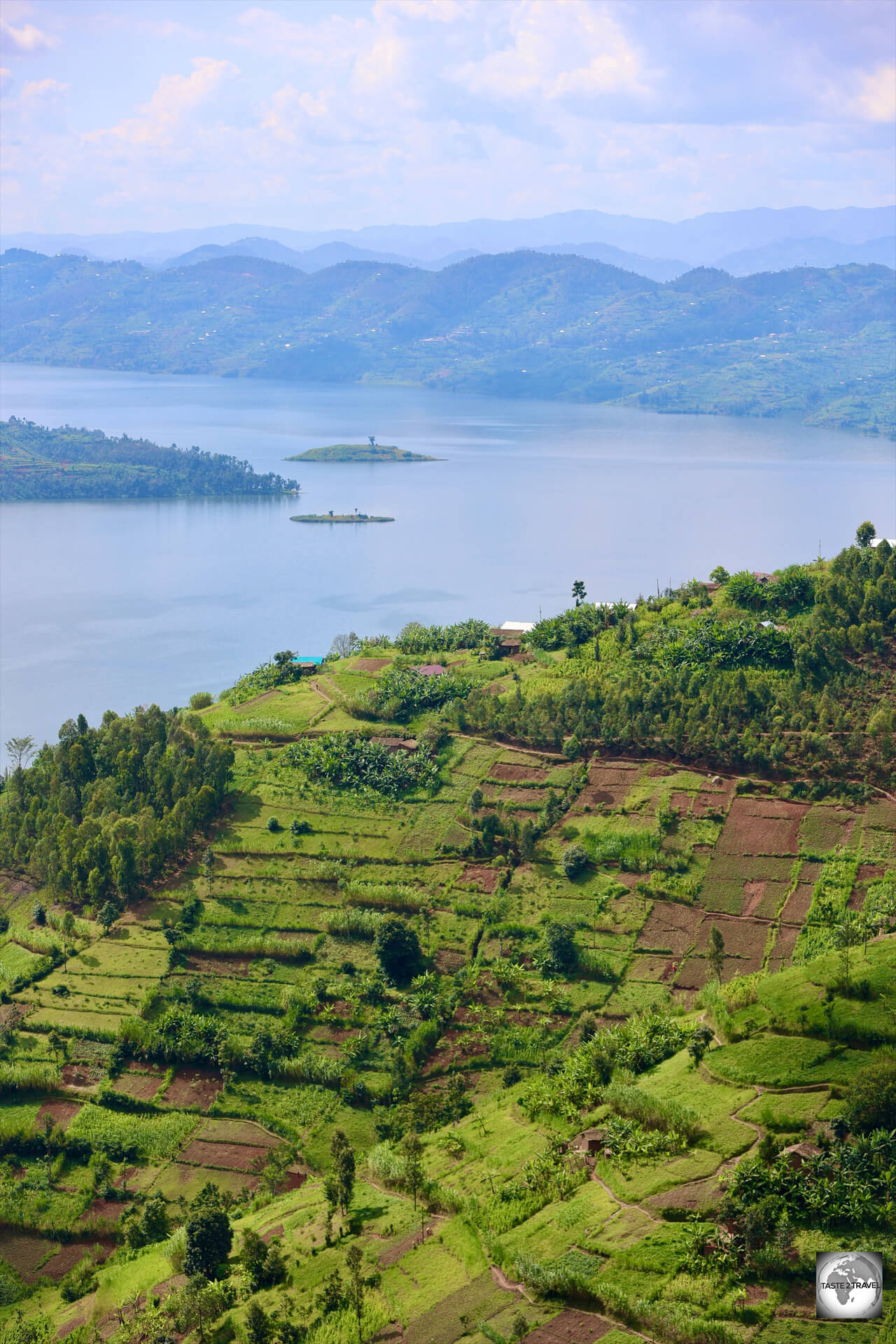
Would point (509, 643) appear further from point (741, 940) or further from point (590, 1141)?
point (590, 1141)

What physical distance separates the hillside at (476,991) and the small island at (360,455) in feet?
265

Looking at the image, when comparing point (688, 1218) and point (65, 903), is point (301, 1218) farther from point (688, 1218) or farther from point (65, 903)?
point (65, 903)

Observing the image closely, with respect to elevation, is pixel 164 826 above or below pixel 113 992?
above

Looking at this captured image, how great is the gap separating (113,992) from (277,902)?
5.40m

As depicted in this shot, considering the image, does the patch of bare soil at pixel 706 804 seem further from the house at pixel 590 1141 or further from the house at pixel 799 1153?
the house at pixel 799 1153

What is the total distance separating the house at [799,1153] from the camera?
1889 cm

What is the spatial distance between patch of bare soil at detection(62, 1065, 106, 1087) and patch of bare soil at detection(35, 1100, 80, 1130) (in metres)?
0.50

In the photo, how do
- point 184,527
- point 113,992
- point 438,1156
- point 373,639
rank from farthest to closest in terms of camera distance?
point 184,527
point 373,639
point 113,992
point 438,1156

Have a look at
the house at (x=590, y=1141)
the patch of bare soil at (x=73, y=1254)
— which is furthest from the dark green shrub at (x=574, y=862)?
the patch of bare soil at (x=73, y=1254)

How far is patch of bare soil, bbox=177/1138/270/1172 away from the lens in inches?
993

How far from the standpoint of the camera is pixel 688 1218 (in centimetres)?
1869

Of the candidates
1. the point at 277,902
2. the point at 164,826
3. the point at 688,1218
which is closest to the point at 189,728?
the point at 164,826

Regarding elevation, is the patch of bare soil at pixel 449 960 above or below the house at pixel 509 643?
below

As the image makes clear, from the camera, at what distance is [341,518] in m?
98.6
